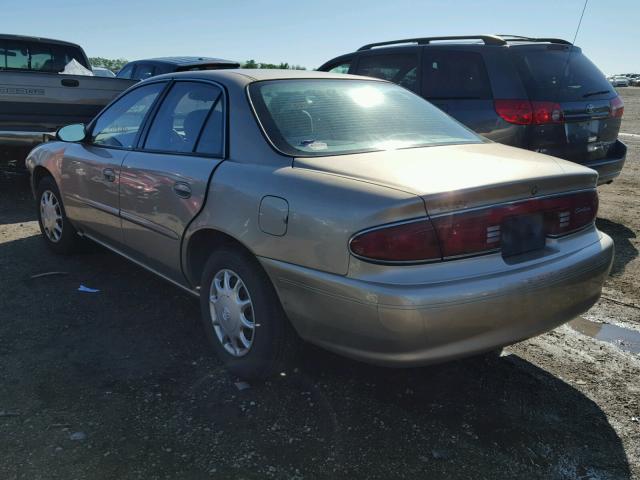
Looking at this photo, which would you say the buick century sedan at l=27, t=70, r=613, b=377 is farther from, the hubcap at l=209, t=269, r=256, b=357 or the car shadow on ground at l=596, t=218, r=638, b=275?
the car shadow on ground at l=596, t=218, r=638, b=275

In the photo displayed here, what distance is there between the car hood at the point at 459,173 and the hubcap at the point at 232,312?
726 mm

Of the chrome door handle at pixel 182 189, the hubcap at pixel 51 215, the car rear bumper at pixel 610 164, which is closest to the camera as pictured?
the chrome door handle at pixel 182 189

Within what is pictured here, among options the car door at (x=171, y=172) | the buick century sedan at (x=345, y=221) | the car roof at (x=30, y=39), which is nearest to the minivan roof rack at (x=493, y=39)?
the buick century sedan at (x=345, y=221)

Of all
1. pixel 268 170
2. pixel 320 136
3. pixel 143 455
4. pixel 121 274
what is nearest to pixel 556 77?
pixel 320 136

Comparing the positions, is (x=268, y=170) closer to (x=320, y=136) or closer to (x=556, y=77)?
(x=320, y=136)

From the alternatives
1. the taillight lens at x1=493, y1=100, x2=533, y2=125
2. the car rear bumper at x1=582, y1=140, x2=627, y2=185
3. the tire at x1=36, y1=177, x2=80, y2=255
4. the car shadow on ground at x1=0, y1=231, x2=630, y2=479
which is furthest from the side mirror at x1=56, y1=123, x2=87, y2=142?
the car rear bumper at x1=582, y1=140, x2=627, y2=185

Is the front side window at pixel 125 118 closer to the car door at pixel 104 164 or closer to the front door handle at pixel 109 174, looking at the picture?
the car door at pixel 104 164

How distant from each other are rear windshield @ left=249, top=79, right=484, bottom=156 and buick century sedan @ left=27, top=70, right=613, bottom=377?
1 centimetres

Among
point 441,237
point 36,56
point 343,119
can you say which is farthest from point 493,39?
point 36,56

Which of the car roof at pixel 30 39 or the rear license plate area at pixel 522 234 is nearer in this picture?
the rear license plate area at pixel 522 234

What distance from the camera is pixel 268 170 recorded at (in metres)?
2.90

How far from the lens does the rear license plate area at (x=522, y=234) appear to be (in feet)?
8.67

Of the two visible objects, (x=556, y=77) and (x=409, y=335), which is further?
(x=556, y=77)

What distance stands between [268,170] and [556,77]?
3.87 metres
